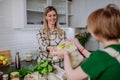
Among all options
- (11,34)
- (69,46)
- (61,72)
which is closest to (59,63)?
(61,72)

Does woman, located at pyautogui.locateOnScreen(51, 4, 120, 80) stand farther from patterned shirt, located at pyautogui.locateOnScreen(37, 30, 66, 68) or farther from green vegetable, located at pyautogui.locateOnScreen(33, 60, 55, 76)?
patterned shirt, located at pyautogui.locateOnScreen(37, 30, 66, 68)

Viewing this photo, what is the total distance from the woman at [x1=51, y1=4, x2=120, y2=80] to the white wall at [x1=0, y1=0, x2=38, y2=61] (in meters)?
1.73

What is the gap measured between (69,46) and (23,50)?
165 cm

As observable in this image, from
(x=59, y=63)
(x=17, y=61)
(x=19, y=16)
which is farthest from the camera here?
(x=19, y=16)

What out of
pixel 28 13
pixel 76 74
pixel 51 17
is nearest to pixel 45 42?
pixel 51 17

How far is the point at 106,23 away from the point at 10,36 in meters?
1.90

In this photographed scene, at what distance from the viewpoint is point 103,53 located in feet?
2.69

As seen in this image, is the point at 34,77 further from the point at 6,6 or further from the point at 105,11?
the point at 6,6

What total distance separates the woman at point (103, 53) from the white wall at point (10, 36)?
1.73 m

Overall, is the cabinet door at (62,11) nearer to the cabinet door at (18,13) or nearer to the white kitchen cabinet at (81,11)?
the white kitchen cabinet at (81,11)

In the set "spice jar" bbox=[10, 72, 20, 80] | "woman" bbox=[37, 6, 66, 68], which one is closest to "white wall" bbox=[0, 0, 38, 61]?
"woman" bbox=[37, 6, 66, 68]

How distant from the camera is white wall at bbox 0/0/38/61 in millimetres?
2422

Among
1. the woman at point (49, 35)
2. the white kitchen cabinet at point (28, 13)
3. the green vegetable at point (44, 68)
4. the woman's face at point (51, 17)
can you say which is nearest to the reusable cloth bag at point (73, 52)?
the green vegetable at point (44, 68)

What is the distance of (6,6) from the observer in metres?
2.47
